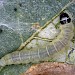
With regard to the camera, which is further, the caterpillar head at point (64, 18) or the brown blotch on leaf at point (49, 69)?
the brown blotch on leaf at point (49, 69)

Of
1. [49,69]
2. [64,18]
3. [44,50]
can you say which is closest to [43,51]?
[44,50]

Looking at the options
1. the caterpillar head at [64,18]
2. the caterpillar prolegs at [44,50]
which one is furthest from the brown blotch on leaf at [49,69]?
the caterpillar head at [64,18]

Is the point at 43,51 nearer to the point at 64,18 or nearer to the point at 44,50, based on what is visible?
the point at 44,50

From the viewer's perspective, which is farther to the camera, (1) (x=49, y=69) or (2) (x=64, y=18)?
(1) (x=49, y=69)

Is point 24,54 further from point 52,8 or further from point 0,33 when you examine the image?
point 52,8

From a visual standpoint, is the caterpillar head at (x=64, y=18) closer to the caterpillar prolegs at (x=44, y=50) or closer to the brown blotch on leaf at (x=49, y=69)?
the caterpillar prolegs at (x=44, y=50)

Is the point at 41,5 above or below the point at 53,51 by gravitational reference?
above

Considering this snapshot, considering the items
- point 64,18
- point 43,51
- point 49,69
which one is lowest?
point 49,69

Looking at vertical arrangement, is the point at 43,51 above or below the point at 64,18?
below

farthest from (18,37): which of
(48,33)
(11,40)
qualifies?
(48,33)
